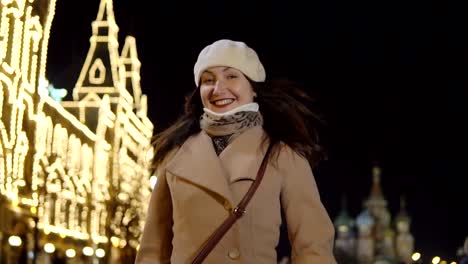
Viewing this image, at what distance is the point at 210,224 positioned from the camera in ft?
10.1

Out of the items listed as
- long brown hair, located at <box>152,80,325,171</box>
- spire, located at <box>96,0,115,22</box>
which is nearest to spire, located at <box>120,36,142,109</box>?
spire, located at <box>96,0,115,22</box>

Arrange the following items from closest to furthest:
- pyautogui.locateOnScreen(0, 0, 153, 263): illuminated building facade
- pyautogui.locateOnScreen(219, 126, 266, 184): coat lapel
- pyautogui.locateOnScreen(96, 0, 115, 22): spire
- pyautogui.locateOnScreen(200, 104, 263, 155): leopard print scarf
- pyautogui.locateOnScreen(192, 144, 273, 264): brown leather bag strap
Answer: pyautogui.locateOnScreen(192, 144, 273, 264): brown leather bag strap → pyautogui.locateOnScreen(219, 126, 266, 184): coat lapel → pyautogui.locateOnScreen(200, 104, 263, 155): leopard print scarf → pyautogui.locateOnScreen(0, 0, 153, 263): illuminated building facade → pyautogui.locateOnScreen(96, 0, 115, 22): spire

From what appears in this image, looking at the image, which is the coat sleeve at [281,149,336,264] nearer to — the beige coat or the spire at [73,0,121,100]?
the beige coat

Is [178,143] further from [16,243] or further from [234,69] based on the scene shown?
[16,243]

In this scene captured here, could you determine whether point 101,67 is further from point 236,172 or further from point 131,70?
point 236,172

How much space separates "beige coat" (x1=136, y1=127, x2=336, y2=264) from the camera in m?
3.07

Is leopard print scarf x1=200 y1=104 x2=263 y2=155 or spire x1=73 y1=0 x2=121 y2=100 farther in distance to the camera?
spire x1=73 y1=0 x2=121 y2=100

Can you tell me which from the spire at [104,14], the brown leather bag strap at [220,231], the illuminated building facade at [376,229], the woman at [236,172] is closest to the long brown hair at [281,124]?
the woman at [236,172]

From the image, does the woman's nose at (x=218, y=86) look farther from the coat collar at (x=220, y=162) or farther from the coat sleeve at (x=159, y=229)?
the coat sleeve at (x=159, y=229)

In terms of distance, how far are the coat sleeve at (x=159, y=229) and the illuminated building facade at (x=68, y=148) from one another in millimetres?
423

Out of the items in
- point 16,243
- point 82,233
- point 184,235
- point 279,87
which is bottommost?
point 82,233

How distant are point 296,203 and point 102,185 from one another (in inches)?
2001

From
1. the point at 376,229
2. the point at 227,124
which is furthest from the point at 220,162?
the point at 376,229

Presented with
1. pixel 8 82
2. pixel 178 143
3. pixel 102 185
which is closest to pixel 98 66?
pixel 102 185
